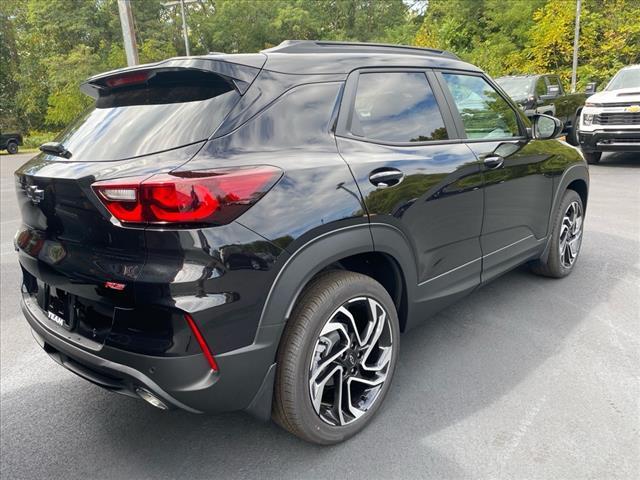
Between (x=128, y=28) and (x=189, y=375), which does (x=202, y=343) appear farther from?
(x=128, y=28)

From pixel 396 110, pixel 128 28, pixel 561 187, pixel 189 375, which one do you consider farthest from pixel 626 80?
pixel 189 375

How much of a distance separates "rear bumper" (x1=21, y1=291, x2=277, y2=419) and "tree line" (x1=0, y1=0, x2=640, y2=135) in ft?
85.8

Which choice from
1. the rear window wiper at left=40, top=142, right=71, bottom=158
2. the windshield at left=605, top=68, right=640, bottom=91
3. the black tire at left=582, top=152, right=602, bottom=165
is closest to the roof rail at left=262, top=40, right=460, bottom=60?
the rear window wiper at left=40, top=142, right=71, bottom=158

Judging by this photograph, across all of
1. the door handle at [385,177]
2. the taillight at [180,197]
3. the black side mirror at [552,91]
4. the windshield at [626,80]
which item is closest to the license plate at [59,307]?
the taillight at [180,197]

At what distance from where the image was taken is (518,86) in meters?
12.7

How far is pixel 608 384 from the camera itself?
277 centimetres

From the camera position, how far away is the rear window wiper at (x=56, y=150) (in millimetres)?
2318

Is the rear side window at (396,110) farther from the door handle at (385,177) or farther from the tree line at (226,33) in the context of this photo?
the tree line at (226,33)

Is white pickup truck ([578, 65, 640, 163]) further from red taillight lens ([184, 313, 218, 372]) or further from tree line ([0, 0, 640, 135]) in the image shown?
tree line ([0, 0, 640, 135])

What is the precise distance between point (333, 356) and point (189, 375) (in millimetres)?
684

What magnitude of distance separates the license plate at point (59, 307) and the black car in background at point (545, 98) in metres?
11.3

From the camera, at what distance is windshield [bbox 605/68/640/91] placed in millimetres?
9953

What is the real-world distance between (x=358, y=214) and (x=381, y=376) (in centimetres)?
86

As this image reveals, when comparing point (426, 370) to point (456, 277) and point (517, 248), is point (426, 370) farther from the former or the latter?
point (517, 248)
